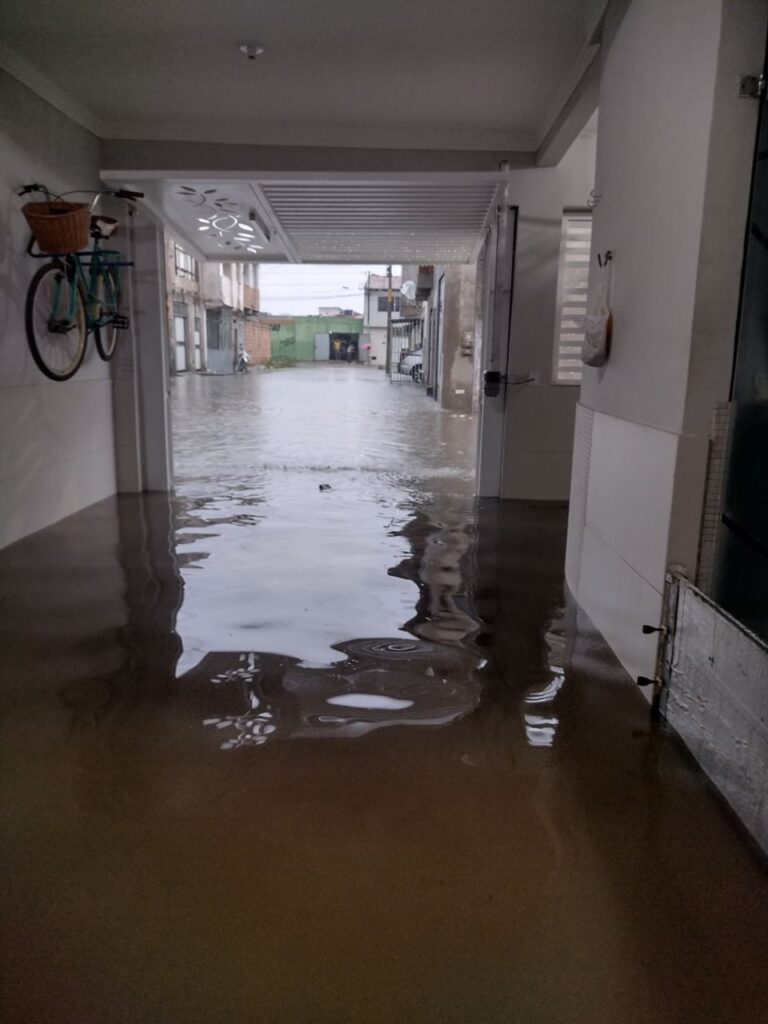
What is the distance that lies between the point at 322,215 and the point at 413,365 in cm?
1961

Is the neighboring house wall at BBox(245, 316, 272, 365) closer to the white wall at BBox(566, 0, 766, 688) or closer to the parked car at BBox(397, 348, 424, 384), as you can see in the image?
the parked car at BBox(397, 348, 424, 384)

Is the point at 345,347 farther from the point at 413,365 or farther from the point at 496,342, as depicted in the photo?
the point at 496,342

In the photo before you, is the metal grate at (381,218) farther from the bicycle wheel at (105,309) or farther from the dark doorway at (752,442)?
the dark doorway at (752,442)

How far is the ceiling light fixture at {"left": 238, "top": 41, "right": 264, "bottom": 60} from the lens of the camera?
413cm

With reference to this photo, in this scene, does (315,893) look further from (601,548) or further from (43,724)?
(601,548)

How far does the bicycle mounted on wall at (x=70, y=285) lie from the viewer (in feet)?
14.9

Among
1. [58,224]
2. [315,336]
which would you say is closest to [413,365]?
[58,224]

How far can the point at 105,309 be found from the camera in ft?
19.1

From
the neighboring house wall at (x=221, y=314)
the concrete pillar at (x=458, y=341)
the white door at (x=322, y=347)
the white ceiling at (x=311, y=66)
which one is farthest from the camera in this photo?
the white door at (x=322, y=347)

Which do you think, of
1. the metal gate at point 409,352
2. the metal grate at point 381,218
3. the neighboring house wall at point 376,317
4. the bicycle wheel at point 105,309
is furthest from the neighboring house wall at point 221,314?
the bicycle wheel at point 105,309

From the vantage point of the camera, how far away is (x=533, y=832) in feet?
6.52

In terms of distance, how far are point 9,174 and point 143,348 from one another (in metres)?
1.96

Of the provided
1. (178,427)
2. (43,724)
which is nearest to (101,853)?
(43,724)

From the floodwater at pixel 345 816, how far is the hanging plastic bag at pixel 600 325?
1.28 m
